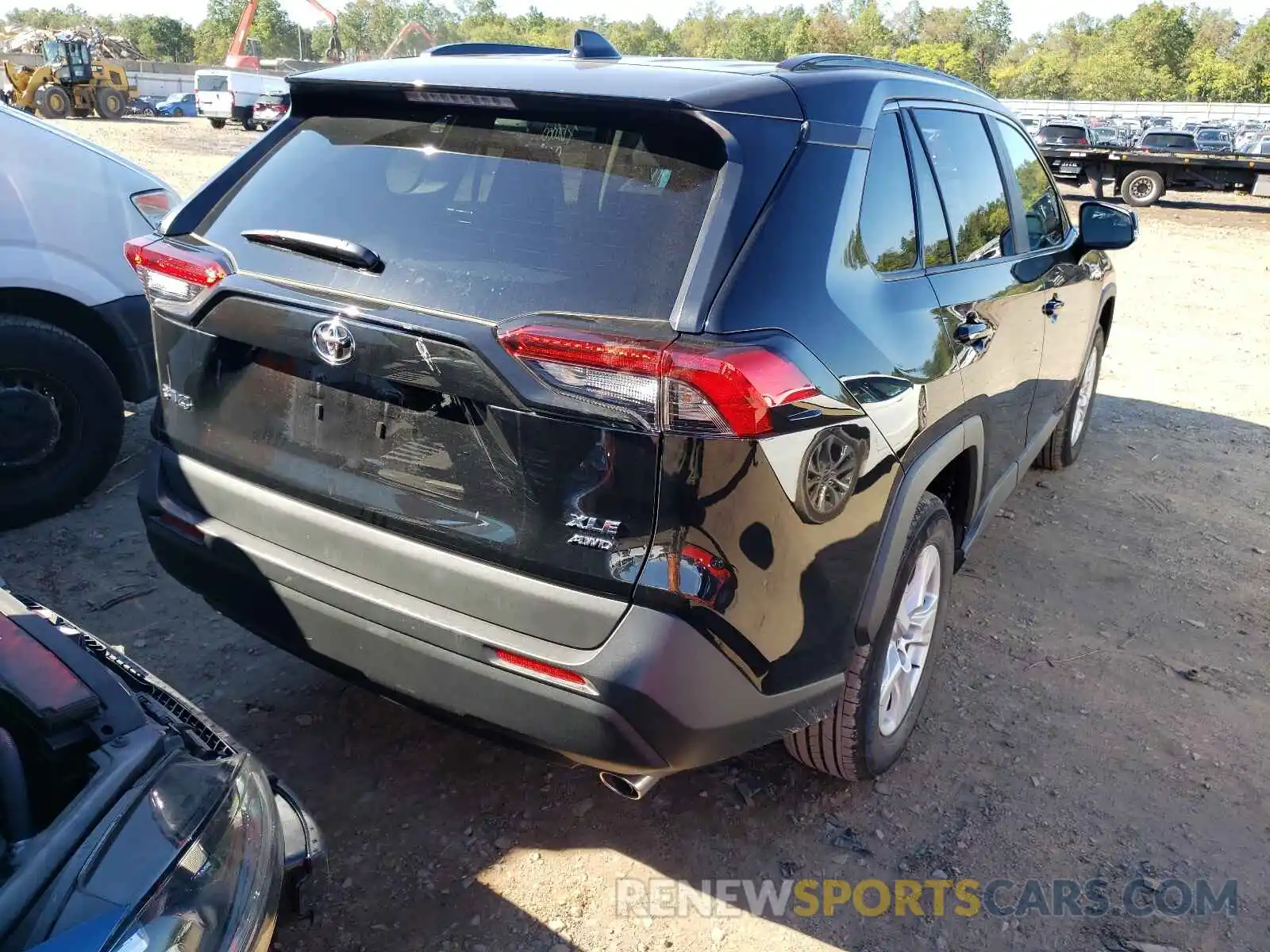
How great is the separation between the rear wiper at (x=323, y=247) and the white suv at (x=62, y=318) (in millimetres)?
2217

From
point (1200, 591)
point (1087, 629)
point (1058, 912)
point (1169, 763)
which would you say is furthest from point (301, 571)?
point (1200, 591)

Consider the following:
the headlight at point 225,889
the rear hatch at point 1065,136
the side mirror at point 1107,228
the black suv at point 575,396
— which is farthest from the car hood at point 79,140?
the rear hatch at point 1065,136

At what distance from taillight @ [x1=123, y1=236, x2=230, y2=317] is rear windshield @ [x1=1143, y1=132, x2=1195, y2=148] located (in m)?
23.9

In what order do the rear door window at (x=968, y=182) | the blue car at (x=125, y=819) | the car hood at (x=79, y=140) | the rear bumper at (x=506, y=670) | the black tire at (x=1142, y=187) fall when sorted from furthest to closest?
the black tire at (x=1142, y=187) < the car hood at (x=79, y=140) < the rear door window at (x=968, y=182) < the rear bumper at (x=506, y=670) < the blue car at (x=125, y=819)

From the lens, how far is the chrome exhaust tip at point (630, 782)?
2.22 m

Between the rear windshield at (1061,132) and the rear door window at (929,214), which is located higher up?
the rear door window at (929,214)

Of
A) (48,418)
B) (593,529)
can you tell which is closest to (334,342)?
(593,529)

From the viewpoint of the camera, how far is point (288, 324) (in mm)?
2217

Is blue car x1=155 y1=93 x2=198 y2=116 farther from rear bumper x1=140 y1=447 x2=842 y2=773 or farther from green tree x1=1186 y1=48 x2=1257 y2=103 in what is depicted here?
green tree x1=1186 y1=48 x2=1257 y2=103

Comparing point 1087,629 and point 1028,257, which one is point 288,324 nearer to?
point 1028,257

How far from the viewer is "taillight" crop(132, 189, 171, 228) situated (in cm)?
438

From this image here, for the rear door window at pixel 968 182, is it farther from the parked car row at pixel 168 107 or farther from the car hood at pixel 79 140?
the parked car row at pixel 168 107

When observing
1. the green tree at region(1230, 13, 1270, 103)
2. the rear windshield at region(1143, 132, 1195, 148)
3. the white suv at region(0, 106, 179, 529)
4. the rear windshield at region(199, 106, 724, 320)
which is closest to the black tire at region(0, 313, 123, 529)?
the white suv at region(0, 106, 179, 529)

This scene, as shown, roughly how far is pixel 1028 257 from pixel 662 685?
8.35 feet
